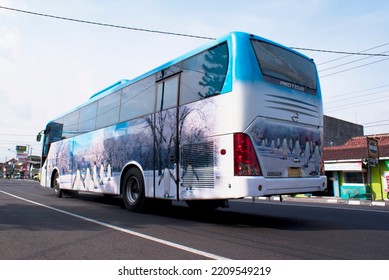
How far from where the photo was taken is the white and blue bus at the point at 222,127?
19.3 ft

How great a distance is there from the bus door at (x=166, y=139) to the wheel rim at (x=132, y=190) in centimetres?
119

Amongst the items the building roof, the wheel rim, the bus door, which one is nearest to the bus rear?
the bus door

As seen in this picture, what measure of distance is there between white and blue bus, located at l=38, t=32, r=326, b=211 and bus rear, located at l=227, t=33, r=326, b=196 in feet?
0.06

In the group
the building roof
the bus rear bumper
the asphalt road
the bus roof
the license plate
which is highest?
the bus roof

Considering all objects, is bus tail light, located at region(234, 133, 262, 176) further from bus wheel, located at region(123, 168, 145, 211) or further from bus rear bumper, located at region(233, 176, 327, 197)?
bus wheel, located at region(123, 168, 145, 211)

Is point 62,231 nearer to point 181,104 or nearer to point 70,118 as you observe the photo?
point 181,104

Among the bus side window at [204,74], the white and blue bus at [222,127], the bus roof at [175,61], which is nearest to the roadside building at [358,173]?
the white and blue bus at [222,127]

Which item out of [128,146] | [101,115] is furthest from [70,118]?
[128,146]

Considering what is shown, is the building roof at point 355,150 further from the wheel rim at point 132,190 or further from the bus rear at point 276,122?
the wheel rim at point 132,190

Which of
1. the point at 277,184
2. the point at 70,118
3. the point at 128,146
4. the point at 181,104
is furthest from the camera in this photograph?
the point at 70,118

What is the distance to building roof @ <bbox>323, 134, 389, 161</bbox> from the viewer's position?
21.2 m

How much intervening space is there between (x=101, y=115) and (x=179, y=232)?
19.8 ft

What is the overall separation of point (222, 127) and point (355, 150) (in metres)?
20.1

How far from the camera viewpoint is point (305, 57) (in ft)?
24.8
